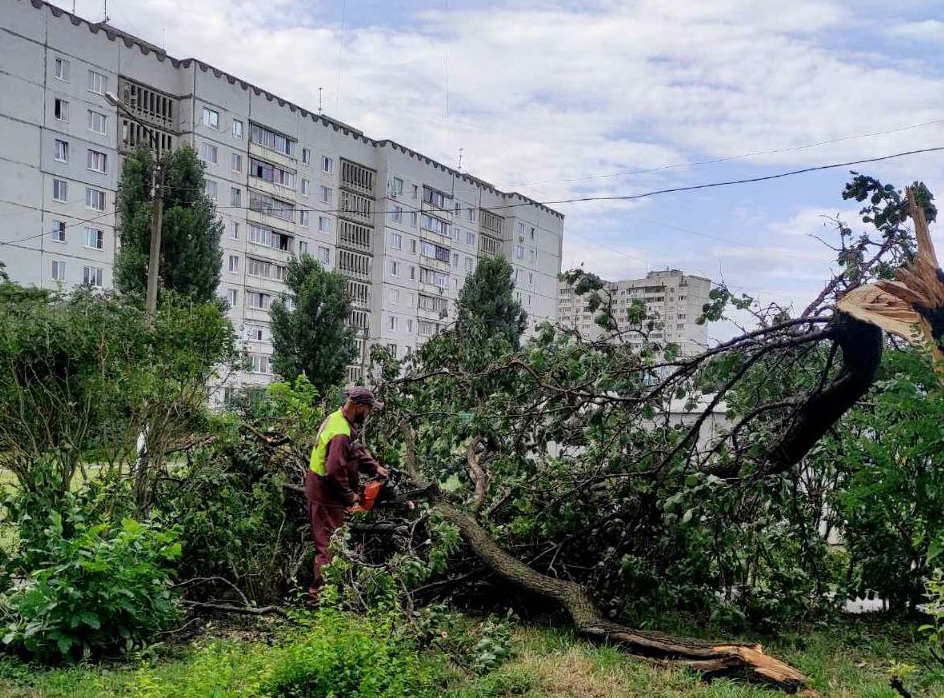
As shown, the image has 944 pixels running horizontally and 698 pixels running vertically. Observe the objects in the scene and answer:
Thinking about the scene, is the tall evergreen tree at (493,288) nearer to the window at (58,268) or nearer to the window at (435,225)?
the window at (435,225)

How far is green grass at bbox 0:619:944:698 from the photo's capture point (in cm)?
401

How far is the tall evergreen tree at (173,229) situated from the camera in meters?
25.7

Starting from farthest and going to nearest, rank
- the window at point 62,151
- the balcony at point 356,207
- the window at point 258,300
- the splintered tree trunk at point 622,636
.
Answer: the balcony at point 356,207 → the window at point 258,300 → the window at point 62,151 → the splintered tree trunk at point 622,636

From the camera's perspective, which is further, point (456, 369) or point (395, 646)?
point (456, 369)

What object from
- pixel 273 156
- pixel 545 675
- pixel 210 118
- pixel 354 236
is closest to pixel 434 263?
pixel 354 236

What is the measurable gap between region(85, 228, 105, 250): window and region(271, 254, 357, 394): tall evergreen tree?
8.43 meters

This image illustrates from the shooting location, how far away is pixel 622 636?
16.4 ft

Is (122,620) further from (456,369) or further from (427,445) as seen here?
(456,369)

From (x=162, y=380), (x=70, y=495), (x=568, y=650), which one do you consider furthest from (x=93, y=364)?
(x=568, y=650)

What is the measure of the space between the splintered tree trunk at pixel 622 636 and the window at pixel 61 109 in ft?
98.4

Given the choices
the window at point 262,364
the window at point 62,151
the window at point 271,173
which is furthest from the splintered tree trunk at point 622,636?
the window at point 271,173

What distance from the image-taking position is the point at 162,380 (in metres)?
5.89

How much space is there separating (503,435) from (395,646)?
279 cm

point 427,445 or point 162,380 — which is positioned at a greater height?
point 162,380
